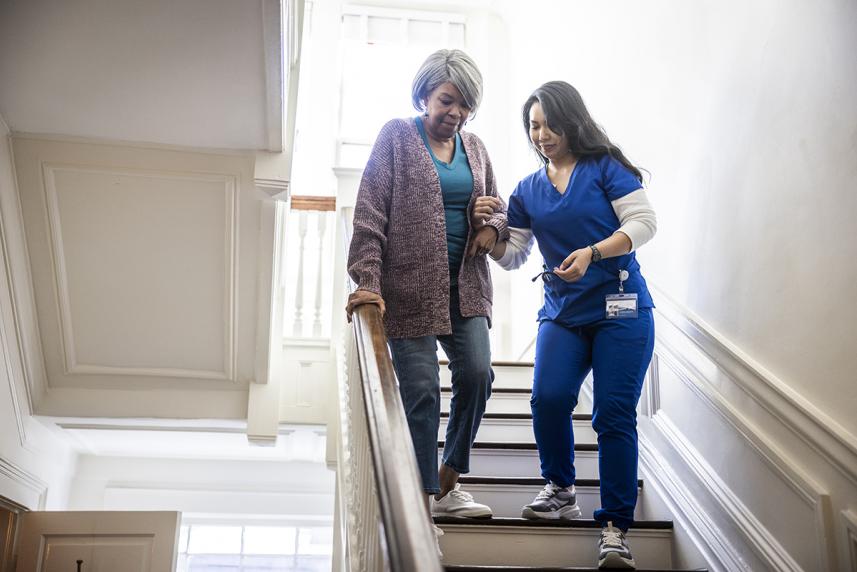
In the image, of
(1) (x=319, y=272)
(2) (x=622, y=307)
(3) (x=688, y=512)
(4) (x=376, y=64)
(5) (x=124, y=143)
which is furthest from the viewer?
(4) (x=376, y=64)

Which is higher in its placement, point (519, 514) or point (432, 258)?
point (432, 258)

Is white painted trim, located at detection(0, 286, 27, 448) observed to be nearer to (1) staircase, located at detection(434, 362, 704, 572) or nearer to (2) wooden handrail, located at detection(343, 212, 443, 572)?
(1) staircase, located at detection(434, 362, 704, 572)

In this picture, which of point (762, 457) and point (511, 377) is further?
point (511, 377)

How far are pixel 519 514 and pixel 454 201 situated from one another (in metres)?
1.15

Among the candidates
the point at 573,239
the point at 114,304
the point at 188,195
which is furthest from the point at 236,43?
the point at 114,304

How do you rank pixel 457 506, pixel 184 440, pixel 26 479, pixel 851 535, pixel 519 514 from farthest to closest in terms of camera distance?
1. pixel 184 440
2. pixel 26 479
3. pixel 519 514
4. pixel 457 506
5. pixel 851 535

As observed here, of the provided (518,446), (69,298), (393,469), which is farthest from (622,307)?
(69,298)

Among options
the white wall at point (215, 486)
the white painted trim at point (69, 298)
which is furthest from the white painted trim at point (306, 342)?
the white wall at point (215, 486)

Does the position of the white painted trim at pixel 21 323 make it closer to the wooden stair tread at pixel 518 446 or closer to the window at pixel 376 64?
the wooden stair tread at pixel 518 446

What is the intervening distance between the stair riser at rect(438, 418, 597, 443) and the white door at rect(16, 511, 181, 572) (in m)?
1.99

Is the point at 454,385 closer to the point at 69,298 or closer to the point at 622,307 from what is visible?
the point at 622,307

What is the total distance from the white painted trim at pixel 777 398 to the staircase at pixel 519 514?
565 millimetres

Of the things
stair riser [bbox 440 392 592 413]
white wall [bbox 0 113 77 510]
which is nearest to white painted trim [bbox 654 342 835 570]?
stair riser [bbox 440 392 592 413]

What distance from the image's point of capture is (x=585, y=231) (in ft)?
7.64
